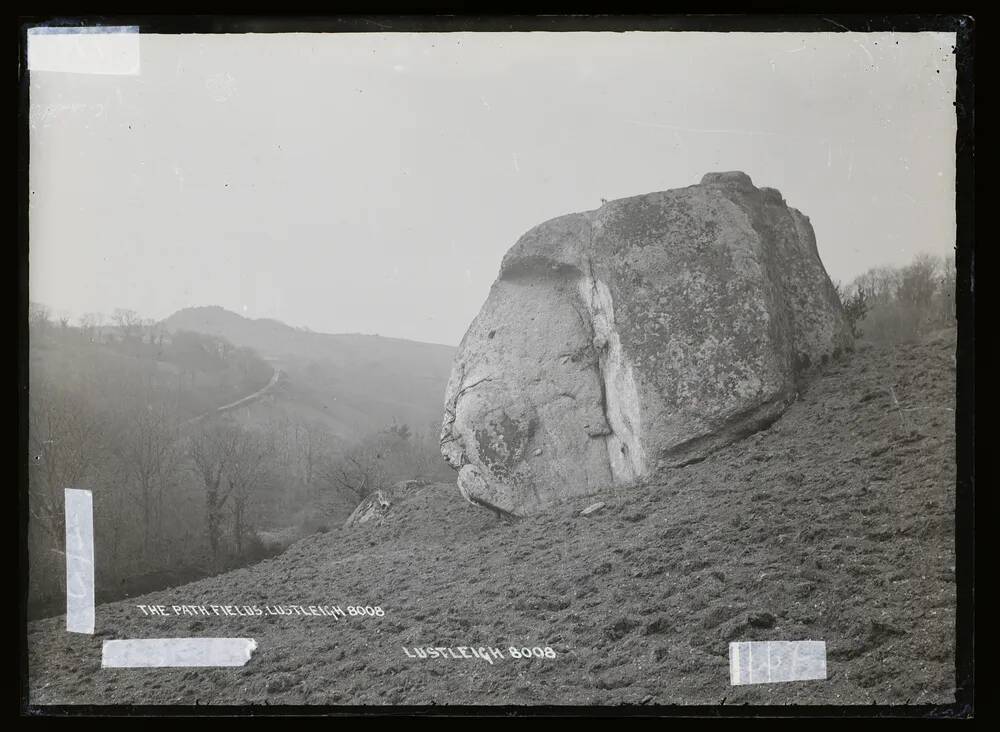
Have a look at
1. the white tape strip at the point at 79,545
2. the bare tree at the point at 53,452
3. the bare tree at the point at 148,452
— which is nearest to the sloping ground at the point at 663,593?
the white tape strip at the point at 79,545

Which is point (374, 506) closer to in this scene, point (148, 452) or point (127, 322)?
point (148, 452)

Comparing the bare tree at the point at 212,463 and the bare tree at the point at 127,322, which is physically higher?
the bare tree at the point at 127,322

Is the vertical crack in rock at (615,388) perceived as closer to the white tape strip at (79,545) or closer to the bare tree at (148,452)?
the bare tree at (148,452)

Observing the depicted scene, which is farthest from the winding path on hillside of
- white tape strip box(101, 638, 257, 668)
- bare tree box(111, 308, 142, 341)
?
white tape strip box(101, 638, 257, 668)

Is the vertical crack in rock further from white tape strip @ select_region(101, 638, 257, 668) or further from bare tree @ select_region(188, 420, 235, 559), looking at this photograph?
white tape strip @ select_region(101, 638, 257, 668)

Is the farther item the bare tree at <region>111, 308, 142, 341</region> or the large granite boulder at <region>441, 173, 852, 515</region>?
the large granite boulder at <region>441, 173, 852, 515</region>

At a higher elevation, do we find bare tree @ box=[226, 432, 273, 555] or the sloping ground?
bare tree @ box=[226, 432, 273, 555]
